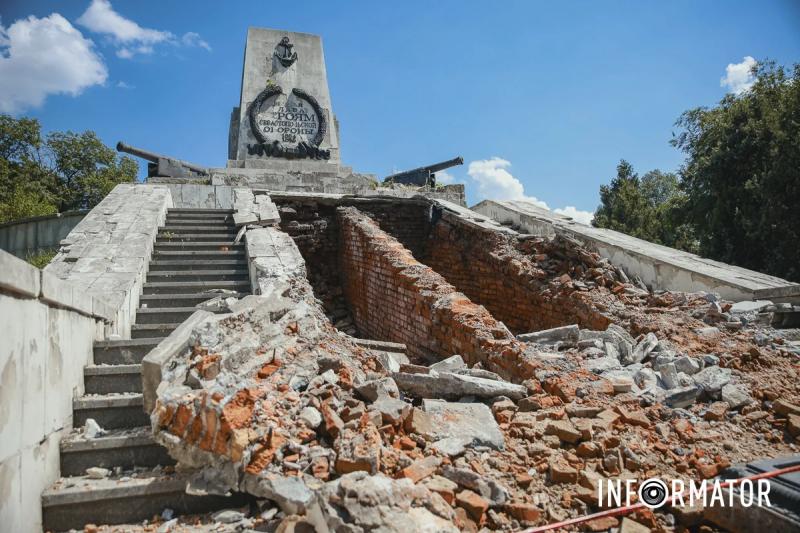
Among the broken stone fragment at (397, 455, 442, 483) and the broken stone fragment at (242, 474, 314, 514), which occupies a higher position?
the broken stone fragment at (397, 455, 442, 483)

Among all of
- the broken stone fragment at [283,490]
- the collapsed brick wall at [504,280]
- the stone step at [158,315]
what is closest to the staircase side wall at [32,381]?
the broken stone fragment at [283,490]

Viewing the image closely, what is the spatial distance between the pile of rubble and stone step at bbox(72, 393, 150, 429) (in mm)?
502

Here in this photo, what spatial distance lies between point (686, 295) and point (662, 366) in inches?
74.8

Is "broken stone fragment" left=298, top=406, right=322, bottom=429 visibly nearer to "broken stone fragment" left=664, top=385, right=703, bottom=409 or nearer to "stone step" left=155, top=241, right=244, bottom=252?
"broken stone fragment" left=664, top=385, right=703, bottom=409

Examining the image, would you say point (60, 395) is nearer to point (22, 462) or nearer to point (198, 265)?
point (22, 462)

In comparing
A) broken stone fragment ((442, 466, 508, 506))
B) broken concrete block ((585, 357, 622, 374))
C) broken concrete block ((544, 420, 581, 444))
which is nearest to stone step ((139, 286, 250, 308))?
broken stone fragment ((442, 466, 508, 506))

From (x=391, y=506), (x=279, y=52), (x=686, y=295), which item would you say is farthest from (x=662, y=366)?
(x=279, y=52)

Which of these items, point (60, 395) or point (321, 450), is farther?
point (60, 395)

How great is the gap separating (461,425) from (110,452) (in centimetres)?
201

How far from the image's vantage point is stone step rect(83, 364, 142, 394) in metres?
3.05

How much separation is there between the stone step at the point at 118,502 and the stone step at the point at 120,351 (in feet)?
3.24

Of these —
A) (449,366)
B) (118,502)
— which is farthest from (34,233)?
(449,366)

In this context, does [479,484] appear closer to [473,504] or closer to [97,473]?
[473,504]

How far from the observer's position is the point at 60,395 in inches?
105
